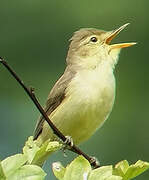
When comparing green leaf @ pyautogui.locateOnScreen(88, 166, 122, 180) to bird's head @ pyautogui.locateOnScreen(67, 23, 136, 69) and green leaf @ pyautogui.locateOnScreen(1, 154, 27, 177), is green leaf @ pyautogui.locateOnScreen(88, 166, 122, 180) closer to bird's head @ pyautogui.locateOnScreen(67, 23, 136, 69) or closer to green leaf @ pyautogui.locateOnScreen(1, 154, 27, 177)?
green leaf @ pyautogui.locateOnScreen(1, 154, 27, 177)

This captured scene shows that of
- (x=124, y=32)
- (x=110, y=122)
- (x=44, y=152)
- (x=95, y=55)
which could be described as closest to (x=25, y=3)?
(x=124, y=32)

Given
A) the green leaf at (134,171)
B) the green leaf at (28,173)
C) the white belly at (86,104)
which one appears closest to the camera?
the green leaf at (28,173)

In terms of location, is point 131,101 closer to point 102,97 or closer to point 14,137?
point 14,137

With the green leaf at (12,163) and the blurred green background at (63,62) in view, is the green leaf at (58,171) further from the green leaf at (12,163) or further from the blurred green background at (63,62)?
the blurred green background at (63,62)

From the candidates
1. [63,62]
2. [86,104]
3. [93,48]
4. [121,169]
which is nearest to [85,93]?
[86,104]

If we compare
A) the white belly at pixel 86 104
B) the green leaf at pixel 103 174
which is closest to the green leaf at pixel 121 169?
the green leaf at pixel 103 174
